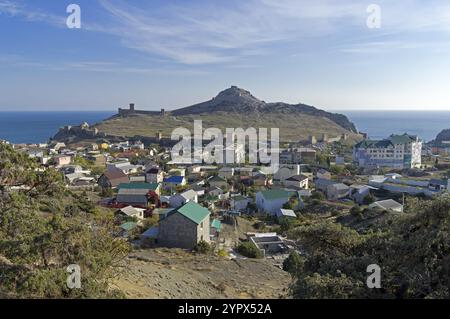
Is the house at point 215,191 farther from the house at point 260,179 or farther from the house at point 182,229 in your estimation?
the house at point 182,229

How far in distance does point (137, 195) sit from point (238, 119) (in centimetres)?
8201

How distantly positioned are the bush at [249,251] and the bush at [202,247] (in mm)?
1598

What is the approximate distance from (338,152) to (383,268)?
58.8 metres

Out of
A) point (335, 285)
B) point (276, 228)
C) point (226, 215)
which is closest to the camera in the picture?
point (335, 285)

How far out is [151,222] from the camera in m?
20.8

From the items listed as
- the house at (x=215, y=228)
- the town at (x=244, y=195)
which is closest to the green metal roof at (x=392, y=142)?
the town at (x=244, y=195)

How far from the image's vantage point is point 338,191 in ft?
101

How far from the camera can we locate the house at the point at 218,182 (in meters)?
33.4

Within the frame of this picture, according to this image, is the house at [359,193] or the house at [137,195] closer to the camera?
the house at [137,195]

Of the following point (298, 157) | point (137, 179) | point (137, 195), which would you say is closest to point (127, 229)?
point (137, 195)

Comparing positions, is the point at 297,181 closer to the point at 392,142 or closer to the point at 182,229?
the point at 182,229

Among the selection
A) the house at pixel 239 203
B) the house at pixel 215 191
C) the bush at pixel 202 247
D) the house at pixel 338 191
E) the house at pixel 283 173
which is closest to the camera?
the bush at pixel 202 247
